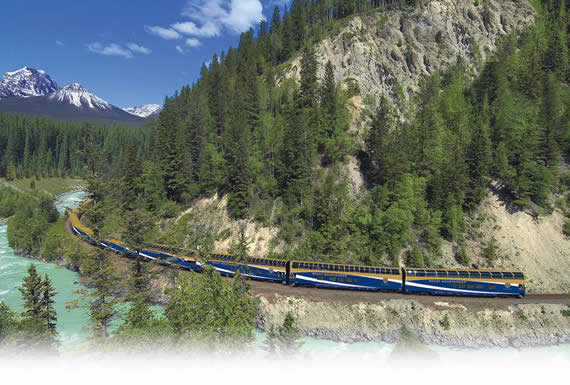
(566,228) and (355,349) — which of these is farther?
(566,228)

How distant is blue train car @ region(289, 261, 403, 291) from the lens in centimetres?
3048

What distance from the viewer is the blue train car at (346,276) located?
30484mm

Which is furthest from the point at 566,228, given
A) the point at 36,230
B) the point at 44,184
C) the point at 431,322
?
the point at 44,184

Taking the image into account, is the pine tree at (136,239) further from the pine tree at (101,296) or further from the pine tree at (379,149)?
the pine tree at (379,149)

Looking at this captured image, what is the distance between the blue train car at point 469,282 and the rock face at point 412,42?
44.9 meters

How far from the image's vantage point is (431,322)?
2861 centimetres

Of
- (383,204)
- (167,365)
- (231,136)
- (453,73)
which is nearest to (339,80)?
(453,73)

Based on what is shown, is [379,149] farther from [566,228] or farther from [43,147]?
[43,147]

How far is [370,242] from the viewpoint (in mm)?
38531

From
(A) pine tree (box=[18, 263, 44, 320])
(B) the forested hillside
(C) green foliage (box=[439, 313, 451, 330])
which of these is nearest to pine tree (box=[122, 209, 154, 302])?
(B) the forested hillside

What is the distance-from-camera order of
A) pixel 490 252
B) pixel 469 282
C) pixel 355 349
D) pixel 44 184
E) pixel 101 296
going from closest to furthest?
pixel 101 296 → pixel 355 349 → pixel 469 282 → pixel 490 252 → pixel 44 184

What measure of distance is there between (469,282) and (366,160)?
26042 mm

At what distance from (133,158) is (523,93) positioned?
8408 centimetres

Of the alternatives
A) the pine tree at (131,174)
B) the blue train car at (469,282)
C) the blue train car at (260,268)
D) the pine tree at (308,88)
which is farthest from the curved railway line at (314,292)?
the pine tree at (308,88)
